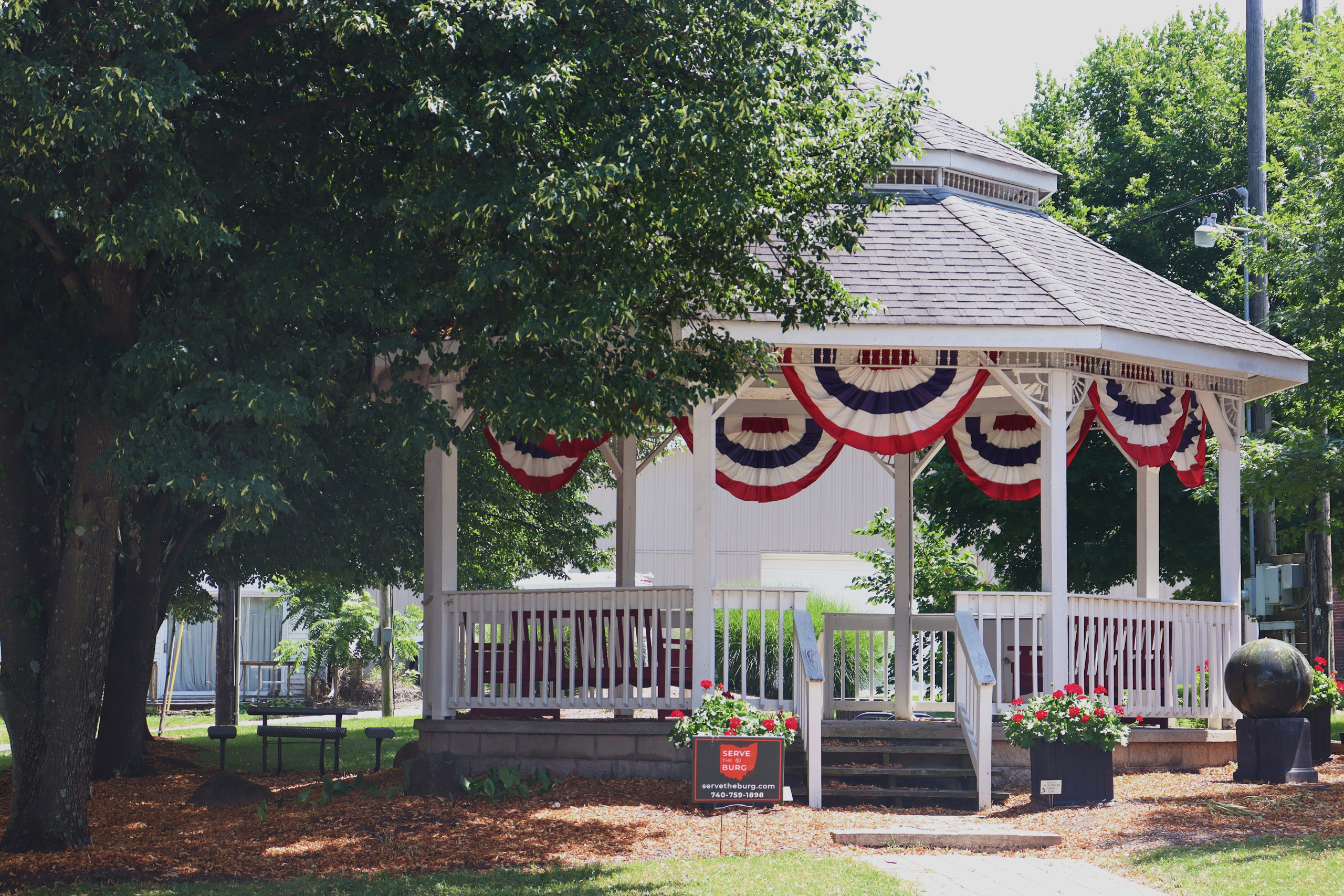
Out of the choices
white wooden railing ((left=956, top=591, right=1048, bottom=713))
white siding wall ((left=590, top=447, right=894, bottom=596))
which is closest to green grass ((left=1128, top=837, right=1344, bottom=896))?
white wooden railing ((left=956, top=591, right=1048, bottom=713))

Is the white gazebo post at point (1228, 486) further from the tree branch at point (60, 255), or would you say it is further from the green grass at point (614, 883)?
the tree branch at point (60, 255)

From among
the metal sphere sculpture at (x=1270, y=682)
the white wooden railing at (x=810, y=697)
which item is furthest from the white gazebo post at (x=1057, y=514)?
the white wooden railing at (x=810, y=697)

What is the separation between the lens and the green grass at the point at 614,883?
7773 mm

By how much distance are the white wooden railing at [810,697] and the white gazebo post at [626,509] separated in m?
3.36

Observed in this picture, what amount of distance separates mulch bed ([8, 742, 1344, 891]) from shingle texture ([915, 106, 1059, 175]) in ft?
21.8

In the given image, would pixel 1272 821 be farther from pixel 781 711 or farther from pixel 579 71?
pixel 579 71

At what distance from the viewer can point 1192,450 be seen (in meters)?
13.6

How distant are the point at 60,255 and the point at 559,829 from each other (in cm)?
532

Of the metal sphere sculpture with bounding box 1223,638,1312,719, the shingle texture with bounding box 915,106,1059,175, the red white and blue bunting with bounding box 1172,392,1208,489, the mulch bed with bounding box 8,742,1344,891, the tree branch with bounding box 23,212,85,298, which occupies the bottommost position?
the mulch bed with bounding box 8,742,1344,891

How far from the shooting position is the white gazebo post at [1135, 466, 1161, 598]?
13.8 meters

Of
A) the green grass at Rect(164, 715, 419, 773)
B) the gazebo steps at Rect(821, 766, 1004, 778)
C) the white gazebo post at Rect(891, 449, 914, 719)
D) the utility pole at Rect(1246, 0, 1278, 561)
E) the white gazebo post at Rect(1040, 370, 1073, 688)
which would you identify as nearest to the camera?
the gazebo steps at Rect(821, 766, 1004, 778)

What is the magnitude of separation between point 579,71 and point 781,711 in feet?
18.4

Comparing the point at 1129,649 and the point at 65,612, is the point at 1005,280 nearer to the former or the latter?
the point at 1129,649

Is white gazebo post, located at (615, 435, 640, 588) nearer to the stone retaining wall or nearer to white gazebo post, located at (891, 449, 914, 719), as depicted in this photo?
the stone retaining wall
